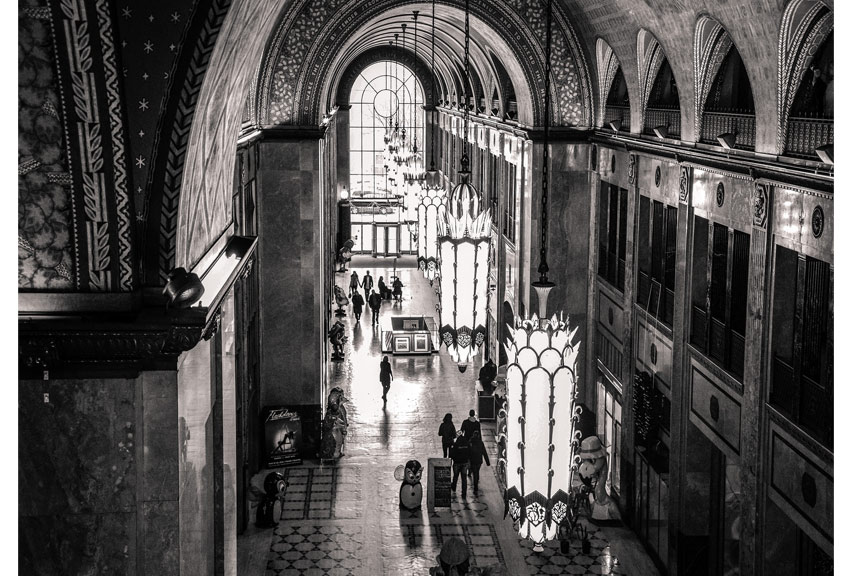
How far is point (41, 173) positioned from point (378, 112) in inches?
1422

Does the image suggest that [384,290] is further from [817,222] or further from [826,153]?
[826,153]

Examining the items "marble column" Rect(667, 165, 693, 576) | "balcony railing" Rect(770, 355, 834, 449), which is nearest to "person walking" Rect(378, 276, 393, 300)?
"marble column" Rect(667, 165, 693, 576)

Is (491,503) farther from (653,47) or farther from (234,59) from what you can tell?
(234,59)

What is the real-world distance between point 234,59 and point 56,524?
316cm

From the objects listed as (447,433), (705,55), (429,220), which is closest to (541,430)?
(705,55)

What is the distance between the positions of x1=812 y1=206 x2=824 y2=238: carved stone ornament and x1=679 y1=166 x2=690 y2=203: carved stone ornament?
3.53 meters

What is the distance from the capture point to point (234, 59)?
22.4ft

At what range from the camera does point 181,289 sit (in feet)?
17.7

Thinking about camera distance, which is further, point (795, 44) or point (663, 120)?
point (663, 120)

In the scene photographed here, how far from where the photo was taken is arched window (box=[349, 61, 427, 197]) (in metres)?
40.6

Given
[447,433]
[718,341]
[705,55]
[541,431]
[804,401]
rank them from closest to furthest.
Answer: [541,431] < [804,401] < [718,341] < [705,55] < [447,433]

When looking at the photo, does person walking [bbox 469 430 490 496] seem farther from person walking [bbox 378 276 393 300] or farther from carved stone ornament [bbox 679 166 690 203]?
person walking [bbox 378 276 393 300]

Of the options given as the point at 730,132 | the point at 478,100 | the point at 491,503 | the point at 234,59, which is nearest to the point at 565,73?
the point at 730,132

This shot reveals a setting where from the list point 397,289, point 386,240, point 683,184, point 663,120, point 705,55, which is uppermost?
point 705,55
